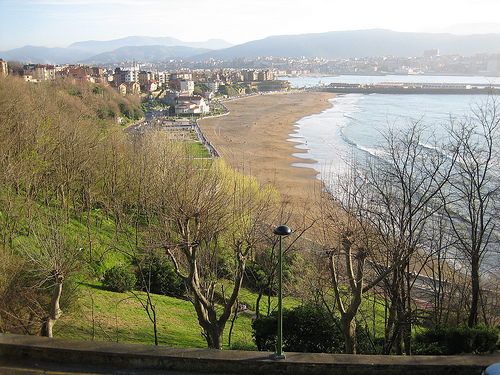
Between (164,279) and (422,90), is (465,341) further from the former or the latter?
(422,90)

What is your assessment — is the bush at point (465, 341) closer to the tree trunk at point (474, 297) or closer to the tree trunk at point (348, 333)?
the tree trunk at point (348, 333)

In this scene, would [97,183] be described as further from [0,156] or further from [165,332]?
[165,332]

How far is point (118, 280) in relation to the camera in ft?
43.1

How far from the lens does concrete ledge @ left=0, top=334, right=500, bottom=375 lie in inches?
262

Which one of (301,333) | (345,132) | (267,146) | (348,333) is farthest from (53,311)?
(345,132)

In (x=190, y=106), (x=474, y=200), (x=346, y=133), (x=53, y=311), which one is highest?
(x=190, y=106)

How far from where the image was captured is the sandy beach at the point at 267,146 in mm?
32719

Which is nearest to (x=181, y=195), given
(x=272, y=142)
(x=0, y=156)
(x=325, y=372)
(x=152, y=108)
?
(x=325, y=372)

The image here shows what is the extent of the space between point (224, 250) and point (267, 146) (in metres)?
33.9

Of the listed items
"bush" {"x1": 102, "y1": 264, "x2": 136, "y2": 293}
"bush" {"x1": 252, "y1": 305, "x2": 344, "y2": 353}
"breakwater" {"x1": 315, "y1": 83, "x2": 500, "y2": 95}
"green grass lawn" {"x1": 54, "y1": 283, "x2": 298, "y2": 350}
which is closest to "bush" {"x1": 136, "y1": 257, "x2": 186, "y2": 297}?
"green grass lawn" {"x1": 54, "y1": 283, "x2": 298, "y2": 350}

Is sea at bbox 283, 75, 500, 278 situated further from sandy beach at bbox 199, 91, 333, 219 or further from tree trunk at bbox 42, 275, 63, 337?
tree trunk at bbox 42, 275, 63, 337

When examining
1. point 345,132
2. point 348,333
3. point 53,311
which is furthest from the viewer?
point 345,132

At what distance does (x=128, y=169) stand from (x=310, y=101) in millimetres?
91660

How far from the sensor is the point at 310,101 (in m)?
105
